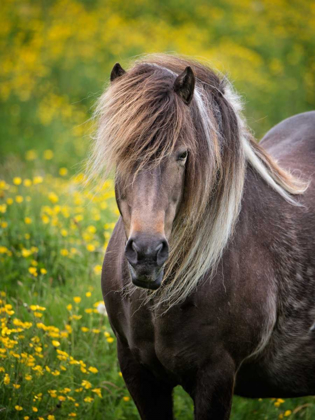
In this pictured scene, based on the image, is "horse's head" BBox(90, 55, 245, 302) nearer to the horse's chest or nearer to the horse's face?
the horse's face

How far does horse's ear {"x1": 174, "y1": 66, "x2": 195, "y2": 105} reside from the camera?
7.32ft

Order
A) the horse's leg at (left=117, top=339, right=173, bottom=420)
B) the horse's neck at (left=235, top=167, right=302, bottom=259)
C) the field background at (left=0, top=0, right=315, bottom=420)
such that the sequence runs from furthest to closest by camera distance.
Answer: the field background at (left=0, top=0, right=315, bottom=420) < the horse's leg at (left=117, top=339, right=173, bottom=420) < the horse's neck at (left=235, top=167, right=302, bottom=259)

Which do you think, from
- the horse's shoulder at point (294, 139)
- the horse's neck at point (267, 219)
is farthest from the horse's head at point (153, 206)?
the horse's shoulder at point (294, 139)

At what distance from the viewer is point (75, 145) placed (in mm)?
10234

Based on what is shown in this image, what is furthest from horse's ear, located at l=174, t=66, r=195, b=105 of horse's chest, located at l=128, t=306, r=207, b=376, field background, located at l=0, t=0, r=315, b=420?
horse's chest, located at l=128, t=306, r=207, b=376

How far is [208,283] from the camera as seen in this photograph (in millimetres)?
2484

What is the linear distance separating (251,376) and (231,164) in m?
1.17

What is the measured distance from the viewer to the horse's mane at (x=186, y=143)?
219 centimetres

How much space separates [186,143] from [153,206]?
0.33 metres

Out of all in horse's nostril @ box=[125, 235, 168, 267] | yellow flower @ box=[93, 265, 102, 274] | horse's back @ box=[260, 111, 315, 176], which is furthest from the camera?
yellow flower @ box=[93, 265, 102, 274]

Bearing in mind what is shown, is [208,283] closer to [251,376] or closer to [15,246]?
[251,376]

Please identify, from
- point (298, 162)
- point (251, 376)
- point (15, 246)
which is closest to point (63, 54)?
point (15, 246)

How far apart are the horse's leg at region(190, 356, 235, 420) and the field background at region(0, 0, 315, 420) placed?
93 centimetres

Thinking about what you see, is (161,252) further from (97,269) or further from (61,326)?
(97,269)
